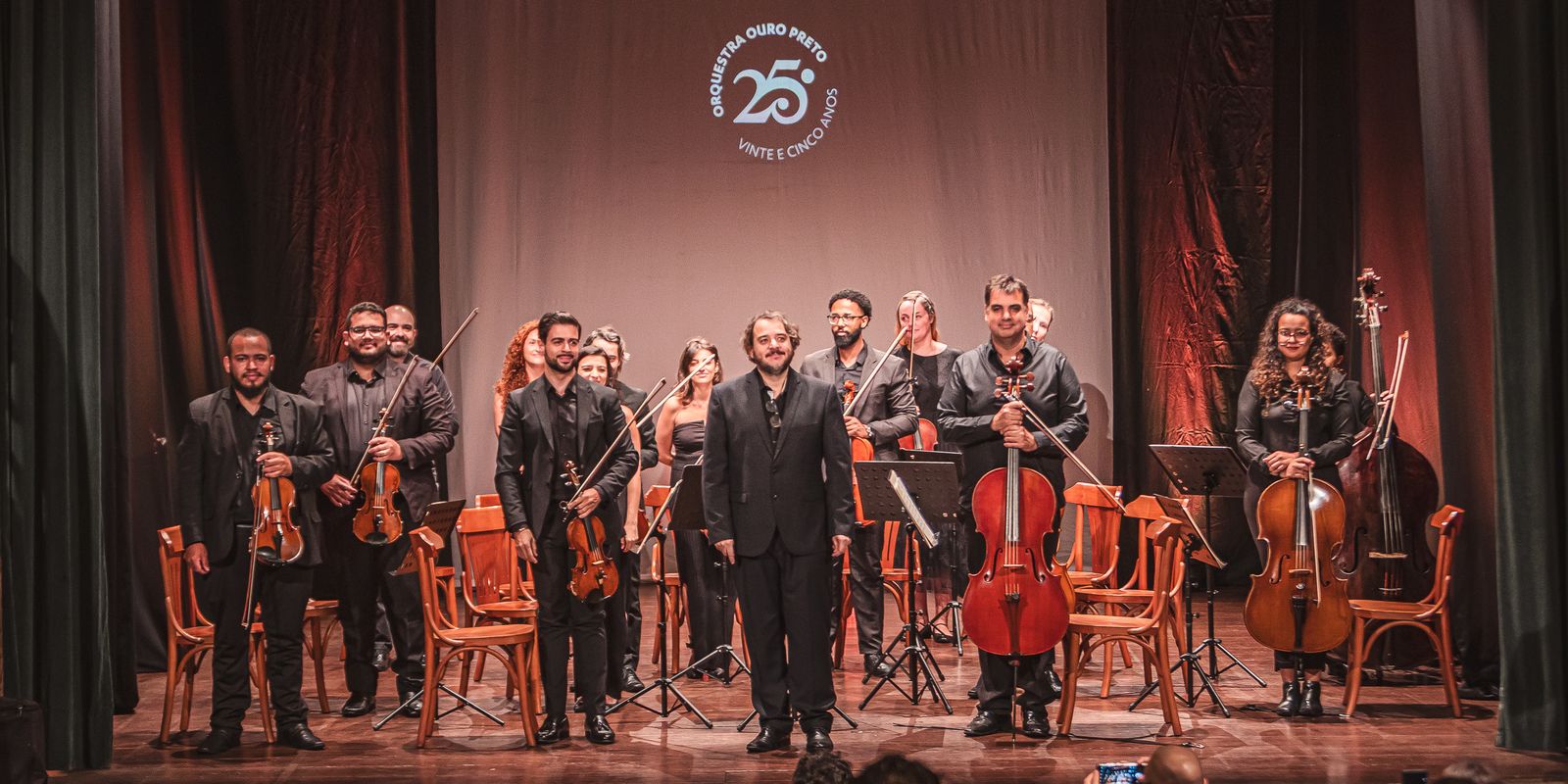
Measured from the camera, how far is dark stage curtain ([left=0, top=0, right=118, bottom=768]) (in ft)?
15.6

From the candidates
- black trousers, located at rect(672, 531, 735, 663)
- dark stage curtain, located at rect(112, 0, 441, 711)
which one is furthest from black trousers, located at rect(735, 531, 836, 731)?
dark stage curtain, located at rect(112, 0, 441, 711)

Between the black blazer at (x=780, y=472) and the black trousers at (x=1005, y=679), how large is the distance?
521 millimetres

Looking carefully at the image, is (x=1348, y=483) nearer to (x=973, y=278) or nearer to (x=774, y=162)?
(x=973, y=278)

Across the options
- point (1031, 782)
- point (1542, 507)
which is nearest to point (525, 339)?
point (1031, 782)

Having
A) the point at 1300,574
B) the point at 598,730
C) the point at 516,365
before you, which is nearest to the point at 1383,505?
the point at 1300,574

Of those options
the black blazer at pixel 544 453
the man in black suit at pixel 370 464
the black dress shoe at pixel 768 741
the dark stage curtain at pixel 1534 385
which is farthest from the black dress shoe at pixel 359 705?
the dark stage curtain at pixel 1534 385

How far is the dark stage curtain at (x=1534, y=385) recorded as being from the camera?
4.89 meters

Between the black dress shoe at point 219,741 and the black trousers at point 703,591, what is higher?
the black trousers at point 703,591

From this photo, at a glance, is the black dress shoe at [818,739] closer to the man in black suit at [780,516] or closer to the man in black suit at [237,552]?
the man in black suit at [780,516]

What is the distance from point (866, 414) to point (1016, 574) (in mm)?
1916

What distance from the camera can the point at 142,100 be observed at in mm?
7289

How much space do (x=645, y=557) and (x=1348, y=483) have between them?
4624 millimetres

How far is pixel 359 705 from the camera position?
5844 mm

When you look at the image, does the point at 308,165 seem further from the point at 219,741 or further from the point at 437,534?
the point at 219,741
